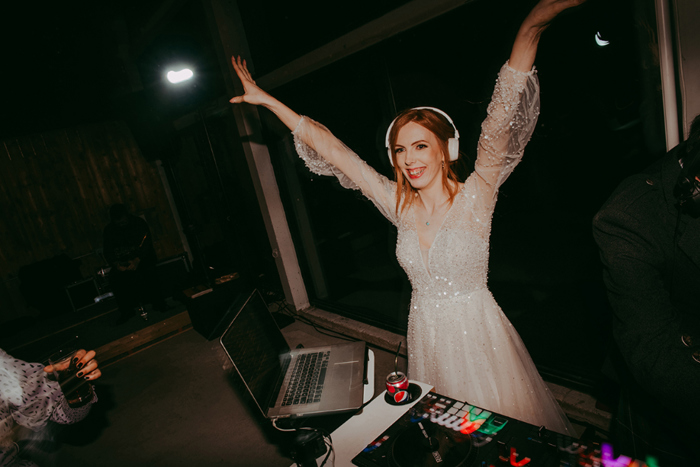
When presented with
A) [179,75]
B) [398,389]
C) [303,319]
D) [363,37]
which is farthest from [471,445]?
[179,75]

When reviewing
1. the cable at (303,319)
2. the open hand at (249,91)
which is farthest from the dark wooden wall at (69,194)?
the open hand at (249,91)

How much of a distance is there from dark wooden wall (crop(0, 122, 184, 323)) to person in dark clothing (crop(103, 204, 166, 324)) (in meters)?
2.07

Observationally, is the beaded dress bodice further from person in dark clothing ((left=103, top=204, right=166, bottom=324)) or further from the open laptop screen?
person in dark clothing ((left=103, top=204, right=166, bottom=324))

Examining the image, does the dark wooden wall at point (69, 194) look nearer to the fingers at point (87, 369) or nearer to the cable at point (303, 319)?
the cable at point (303, 319)

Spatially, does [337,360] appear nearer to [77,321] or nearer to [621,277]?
[621,277]

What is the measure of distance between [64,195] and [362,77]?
621 centimetres

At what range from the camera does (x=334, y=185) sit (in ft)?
16.4

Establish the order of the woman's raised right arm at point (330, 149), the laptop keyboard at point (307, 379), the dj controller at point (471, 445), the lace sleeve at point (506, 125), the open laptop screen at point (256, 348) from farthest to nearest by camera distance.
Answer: the woman's raised right arm at point (330, 149) → the laptop keyboard at point (307, 379) → the open laptop screen at point (256, 348) → the lace sleeve at point (506, 125) → the dj controller at point (471, 445)

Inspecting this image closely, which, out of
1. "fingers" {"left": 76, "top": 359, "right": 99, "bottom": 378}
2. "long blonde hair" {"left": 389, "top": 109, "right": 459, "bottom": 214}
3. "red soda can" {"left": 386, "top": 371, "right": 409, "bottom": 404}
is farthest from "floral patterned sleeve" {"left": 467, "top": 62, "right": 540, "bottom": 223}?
"fingers" {"left": 76, "top": 359, "right": 99, "bottom": 378}

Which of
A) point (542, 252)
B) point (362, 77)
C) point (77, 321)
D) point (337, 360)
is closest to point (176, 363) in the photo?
point (77, 321)

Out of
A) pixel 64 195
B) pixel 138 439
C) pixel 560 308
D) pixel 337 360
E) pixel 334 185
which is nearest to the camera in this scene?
pixel 337 360

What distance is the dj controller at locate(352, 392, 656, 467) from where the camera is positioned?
826 mm

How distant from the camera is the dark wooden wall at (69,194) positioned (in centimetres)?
586

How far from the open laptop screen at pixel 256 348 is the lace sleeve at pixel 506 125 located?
1.14 meters
